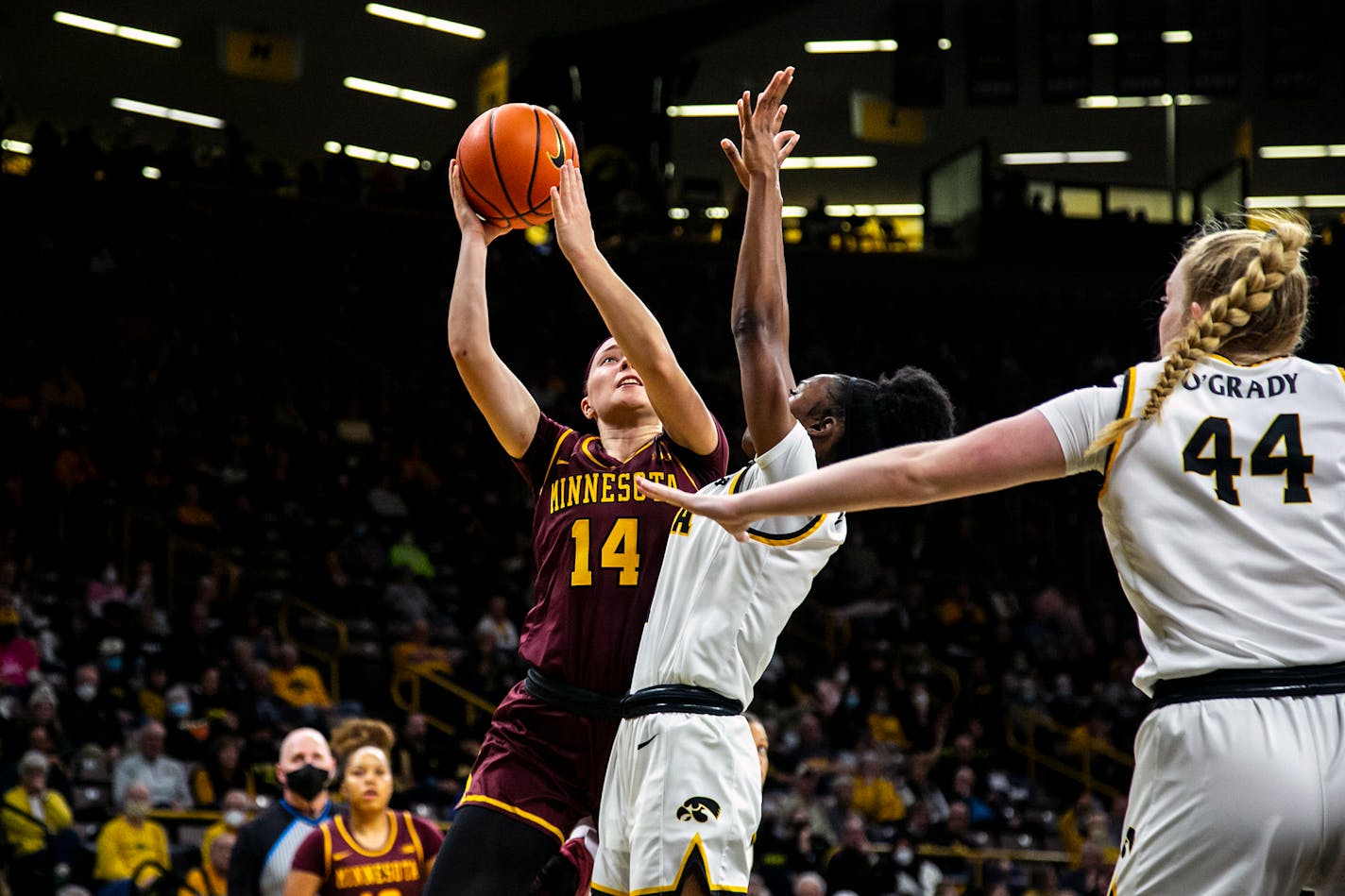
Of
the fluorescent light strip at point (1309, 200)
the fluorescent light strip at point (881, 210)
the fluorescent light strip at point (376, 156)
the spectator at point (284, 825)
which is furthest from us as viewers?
the fluorescent light strip at point (881, 210)

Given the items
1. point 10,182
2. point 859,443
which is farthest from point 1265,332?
point 10,182

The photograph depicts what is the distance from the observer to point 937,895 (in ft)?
39.5

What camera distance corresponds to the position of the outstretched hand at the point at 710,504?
254cm

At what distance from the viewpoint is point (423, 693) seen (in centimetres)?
1449

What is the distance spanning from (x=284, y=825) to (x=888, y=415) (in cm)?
395

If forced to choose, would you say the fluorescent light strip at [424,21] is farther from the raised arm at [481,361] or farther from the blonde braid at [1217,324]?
the blonde braid at [1217,324]

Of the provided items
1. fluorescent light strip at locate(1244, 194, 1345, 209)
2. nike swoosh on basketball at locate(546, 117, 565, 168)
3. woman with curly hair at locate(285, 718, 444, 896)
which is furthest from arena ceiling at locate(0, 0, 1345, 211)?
nike swoosh on basketball at locate(546, 117, 565, 168)

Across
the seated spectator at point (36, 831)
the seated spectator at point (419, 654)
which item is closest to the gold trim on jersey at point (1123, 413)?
the seated spectator at point (36, 831)

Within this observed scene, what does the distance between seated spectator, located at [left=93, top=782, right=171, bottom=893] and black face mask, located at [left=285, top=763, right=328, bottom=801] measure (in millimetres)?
3512

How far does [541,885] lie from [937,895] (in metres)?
8.81

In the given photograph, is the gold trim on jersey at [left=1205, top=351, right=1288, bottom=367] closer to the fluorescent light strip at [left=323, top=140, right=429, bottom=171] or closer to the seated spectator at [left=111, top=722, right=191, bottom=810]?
the seated spectator at [left=111, top=722, right=191, bottom=810]

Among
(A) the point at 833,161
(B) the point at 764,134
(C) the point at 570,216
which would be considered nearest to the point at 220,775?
(C) the point at 570,216

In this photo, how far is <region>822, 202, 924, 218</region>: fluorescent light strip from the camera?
26156mm

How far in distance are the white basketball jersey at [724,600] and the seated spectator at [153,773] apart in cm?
825
